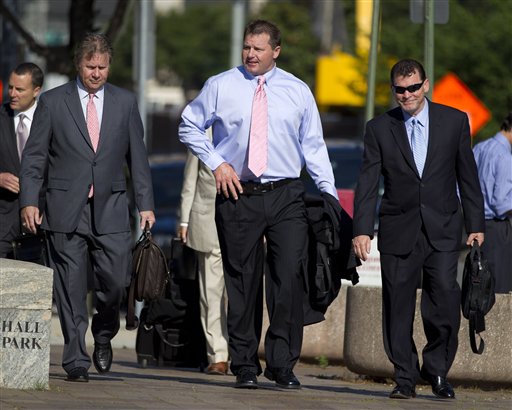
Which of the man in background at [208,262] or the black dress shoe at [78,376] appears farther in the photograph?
the man in background at [208,262]

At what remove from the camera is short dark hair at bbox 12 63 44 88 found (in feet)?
32.8

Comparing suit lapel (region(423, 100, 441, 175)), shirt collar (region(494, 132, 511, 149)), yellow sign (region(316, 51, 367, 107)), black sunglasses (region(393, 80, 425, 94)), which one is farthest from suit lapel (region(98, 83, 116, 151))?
yellow sign (region(316, 51, 367, 107))

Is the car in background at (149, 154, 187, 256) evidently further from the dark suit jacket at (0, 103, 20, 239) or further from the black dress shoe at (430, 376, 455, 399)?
the black dress shoe at (430, 376, 455, 399)

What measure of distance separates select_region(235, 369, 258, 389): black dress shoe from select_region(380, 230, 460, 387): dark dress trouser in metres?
0.76

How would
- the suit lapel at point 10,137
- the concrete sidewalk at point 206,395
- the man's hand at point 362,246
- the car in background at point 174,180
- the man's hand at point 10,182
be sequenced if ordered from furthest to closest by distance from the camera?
1. the car in background at point 174,180
2. the suit lapel at point 10,137
3. the man's hand at point 10,182
4. the man's hand at point 362,246
5. the concrete sidewalk at point 206,395

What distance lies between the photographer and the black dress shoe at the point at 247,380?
891cm

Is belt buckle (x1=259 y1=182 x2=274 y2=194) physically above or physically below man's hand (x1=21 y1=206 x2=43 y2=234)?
above

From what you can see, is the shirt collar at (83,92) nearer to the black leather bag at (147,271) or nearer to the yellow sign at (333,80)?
the black leather bag at (147,271)

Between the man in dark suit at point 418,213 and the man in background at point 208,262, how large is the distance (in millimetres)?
2034

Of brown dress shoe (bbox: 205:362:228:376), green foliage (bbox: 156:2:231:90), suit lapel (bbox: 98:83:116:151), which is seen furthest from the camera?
green foliage (bbox: 156:2:231:90)

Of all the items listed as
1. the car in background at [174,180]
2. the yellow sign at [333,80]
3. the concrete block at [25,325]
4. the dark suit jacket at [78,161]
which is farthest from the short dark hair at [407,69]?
the yellow sign at [333,80]

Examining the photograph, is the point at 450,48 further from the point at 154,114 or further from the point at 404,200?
the point at 404,200

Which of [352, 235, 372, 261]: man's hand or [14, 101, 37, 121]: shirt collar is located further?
[14, 101, 37, 121]: shirt collar

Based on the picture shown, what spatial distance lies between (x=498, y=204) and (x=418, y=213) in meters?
2.74
